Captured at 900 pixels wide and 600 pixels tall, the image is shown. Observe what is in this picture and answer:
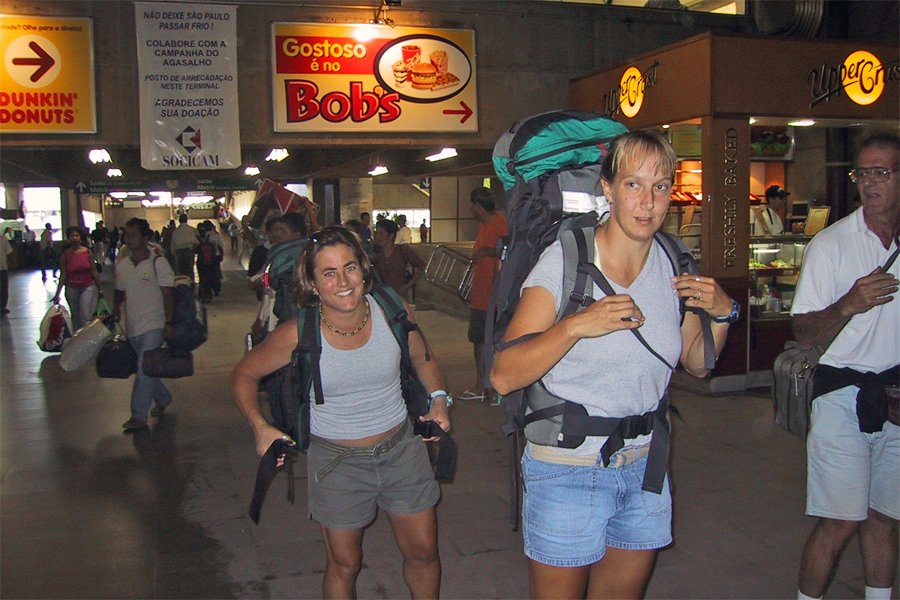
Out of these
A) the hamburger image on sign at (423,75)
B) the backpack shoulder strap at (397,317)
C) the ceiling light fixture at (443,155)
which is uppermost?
the hamburger image on sign at (423,75)

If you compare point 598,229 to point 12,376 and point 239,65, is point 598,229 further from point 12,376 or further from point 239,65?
point 12,376

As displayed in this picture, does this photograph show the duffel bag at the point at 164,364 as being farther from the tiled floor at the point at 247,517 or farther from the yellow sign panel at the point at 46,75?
the yellow sign panel at the point at 46,75

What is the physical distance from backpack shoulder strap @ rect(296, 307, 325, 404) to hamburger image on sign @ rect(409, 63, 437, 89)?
237 inches

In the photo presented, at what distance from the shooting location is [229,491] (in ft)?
17.8

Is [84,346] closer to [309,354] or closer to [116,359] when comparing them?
[116,359]

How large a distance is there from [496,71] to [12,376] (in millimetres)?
6794

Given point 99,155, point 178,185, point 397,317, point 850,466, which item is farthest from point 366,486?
point 178,185

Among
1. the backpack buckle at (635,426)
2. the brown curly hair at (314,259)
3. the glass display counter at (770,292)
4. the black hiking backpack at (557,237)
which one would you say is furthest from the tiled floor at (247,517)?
the backpack buckle at (635,426)

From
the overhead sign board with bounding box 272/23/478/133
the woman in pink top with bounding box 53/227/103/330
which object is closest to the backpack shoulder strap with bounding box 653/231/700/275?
the overhead sign board with bounding box 272/23/478/133

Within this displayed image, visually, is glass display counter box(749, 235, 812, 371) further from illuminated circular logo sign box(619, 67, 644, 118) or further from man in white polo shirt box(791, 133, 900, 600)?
man in white polo shirt box(791, 133, 900, 600)

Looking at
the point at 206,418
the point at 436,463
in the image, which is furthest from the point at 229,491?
the point at 436,463

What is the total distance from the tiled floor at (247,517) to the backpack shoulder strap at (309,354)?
1393 millimetres

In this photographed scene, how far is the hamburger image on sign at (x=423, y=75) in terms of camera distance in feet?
28.2

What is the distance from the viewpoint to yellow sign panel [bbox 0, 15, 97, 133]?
25.3ft
